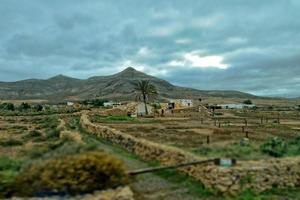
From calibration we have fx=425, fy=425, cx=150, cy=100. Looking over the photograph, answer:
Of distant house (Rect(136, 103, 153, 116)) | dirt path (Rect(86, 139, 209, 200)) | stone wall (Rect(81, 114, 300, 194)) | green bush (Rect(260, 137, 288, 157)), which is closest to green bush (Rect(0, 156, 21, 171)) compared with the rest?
dirt path (Rect(86, 139, 209, 200))

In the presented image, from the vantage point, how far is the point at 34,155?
1661 centimetres

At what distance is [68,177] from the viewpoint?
40.2 feet

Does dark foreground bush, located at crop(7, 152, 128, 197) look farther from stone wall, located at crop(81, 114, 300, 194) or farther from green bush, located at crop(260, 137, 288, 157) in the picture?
green bush, located at crop(260, 137, 288, 157)

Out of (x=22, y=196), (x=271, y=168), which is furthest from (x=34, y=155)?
(x=271, y=168)

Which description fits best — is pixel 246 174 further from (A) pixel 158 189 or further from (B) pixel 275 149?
(B) pixel 275 149

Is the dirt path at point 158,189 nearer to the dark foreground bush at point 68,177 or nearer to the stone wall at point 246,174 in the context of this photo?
the stone wall at point 246,174

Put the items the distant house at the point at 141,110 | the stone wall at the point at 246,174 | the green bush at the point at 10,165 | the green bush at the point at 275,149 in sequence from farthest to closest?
the distant house at the point at 141,110
the green bush at the point at 275,149
the stone wall at the point at 246,174
the green bush at the point at 10,165

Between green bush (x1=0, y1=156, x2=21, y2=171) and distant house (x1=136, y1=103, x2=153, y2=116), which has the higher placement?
distant house (x1=136, y1=103, x2=153, y2=116)

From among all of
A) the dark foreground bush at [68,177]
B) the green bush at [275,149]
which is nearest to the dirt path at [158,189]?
the dark foreground bush at [68,177]

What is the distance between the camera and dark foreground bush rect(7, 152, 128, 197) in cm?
1218

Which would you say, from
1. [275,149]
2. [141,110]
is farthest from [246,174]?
[141,110]

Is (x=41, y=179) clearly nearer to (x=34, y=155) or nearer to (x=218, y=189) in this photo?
(x=34, y=155)

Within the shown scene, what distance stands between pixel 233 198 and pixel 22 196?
7052mm

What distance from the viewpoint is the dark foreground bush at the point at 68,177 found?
12.2 metres
